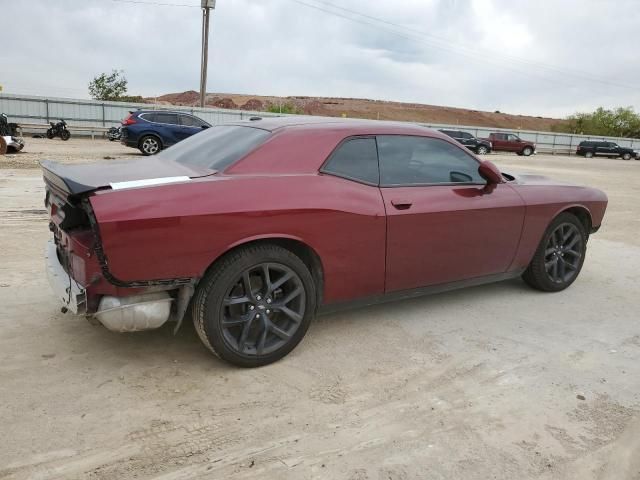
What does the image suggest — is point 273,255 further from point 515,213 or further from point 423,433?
point 515,213

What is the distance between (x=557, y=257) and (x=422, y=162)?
1888 millimetres

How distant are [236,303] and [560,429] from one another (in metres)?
1.88

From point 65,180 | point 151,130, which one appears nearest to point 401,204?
point 65,180

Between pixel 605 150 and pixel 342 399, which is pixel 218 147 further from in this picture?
pixel 605 150

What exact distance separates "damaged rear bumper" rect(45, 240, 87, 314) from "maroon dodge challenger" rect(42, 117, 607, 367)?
11mm

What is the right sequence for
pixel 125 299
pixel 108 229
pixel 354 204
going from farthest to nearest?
pixel 354 204 < pixel 125 299 < pixel 108 229

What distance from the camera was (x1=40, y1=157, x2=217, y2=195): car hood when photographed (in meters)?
2.85

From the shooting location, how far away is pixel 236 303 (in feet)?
10.3

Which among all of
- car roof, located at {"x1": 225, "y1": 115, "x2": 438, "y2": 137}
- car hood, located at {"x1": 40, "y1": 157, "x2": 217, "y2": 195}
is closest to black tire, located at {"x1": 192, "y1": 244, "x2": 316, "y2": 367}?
car hood, located at {"x1": 40, "y1": 157, "x2": 217, "y2": 195}

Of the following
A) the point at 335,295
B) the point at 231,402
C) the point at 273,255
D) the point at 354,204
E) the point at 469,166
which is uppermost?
the point at 469,166

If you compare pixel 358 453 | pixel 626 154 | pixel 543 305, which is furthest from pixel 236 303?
pixel 626 154

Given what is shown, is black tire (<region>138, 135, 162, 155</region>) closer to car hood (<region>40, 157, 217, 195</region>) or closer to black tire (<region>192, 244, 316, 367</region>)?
car hood (<region>40, 157, 217, 195</region>)

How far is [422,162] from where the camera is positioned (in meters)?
3.99

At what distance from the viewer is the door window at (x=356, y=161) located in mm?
3559
